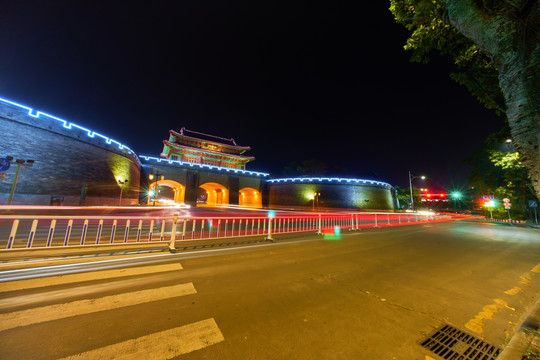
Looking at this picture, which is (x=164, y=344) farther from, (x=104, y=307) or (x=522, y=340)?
(x=522, y=340)

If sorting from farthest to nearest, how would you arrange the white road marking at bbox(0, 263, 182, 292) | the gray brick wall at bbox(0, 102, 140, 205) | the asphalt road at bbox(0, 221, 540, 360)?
the gray brick wall at bbox(0, 102, 140, 205) → the white road marking at bbox(0, 263, 182, 292) → the asphalt road at bbox(0, 221, 540, 360)

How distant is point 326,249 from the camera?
6.35 meters

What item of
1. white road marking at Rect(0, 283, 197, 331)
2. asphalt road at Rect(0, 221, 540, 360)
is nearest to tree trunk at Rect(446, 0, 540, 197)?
asphalt road at Rect(0, 221, 540, 360)

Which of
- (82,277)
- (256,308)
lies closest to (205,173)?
(82,277)

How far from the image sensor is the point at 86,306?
8.92 ft

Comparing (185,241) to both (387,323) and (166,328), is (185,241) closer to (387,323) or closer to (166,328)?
(166,328)

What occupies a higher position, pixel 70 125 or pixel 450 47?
pixel 70 125

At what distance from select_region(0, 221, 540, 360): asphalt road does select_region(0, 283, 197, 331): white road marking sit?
0.5 inches

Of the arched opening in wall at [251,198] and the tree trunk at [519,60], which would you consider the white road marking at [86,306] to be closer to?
the tree trunk at [519,60]

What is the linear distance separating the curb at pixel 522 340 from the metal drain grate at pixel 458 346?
0.17 metres

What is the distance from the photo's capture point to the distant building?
44834 millimetres

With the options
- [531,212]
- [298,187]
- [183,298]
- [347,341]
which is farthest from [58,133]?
[531,212]

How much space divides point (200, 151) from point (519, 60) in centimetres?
4782

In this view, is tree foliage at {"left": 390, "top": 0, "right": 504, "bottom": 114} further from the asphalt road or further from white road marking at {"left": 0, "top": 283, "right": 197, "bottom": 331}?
white road marking at {"left": 0, "top": 283, "right": 197, "bottom": 331}
